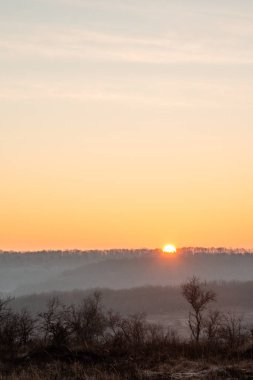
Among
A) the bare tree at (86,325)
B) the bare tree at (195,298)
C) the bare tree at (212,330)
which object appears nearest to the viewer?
the bare tree at (86,325)

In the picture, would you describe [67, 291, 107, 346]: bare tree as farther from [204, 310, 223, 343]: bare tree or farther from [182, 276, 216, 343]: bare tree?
[182, 276, 216, 343]: bare tree

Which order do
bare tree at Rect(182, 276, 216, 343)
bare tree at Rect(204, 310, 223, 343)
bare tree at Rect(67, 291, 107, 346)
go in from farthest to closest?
bare tree at Rect(182, 276, 216, 343)
bare tree at Rect(204, 310, 223, 343)
bare tree at Rect(67, 291, 107, 346)

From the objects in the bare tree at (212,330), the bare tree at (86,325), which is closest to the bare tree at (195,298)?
the bare tree at (212,330)

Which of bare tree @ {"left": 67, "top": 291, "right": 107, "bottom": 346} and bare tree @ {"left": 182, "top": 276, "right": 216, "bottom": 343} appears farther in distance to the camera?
bare tree @ {"left": 182, "top": 276, "right": 216, "bottom": 343}

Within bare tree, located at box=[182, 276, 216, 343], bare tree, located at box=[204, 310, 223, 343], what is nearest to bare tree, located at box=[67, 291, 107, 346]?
bare tree, located at box=[204, 310, 223, 343]

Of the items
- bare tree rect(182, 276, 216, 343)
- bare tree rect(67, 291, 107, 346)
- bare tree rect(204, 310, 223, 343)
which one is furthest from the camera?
bare tree rect(182, 276, 216, 343)

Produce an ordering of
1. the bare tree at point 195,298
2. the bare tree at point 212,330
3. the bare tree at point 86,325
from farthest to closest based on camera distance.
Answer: the bare tree at point 195,298
the bare tree at point 212,330
the bare tree at point 86,325

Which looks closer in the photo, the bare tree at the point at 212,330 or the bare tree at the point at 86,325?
the bare tree at the point at 86,325

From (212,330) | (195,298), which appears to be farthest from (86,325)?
(212,330)

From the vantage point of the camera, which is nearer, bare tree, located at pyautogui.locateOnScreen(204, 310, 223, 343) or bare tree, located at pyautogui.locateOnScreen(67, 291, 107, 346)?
bare tree, located at pyautogui.locateOnScreen(67, 291, 107, 346)

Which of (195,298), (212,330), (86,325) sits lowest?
(212,330)

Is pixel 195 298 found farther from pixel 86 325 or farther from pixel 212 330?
pixel 212 330

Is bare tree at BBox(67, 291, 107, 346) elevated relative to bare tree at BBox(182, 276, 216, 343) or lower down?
lower down

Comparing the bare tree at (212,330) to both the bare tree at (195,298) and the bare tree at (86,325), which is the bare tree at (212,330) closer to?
the bare tree at (195,298)
